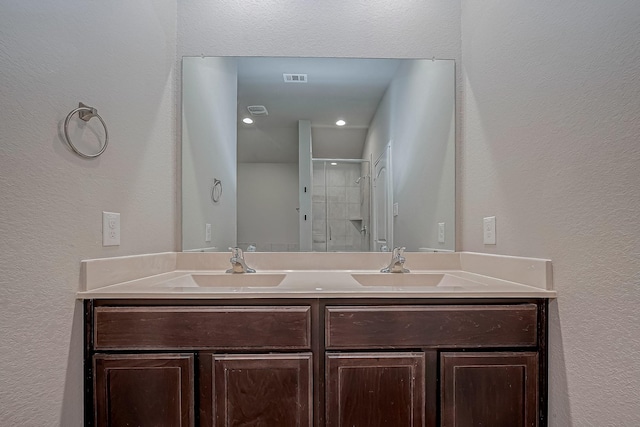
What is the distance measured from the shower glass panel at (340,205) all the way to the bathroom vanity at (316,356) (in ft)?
1.83

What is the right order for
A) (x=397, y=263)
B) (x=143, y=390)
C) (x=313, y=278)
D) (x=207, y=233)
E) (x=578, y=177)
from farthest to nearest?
(x=207, y=233) → (x=397, y=263) → (x=313, y=278) → (x=143, y=390) → (x=578, y=177)

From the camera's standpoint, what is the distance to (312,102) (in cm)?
164

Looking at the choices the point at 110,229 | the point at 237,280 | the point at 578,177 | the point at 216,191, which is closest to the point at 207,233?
the point at 216,191

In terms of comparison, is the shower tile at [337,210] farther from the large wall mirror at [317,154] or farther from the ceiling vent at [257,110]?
the ceiling vent at [257,110]

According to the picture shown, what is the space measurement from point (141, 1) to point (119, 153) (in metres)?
0.64

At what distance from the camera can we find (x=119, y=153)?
1.19 m

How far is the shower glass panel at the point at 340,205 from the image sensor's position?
63.4 inches

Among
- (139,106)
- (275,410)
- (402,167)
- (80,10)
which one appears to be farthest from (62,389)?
(402,167)

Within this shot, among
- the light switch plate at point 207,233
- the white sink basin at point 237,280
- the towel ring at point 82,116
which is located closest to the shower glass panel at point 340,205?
the white sink basin at point 237,280

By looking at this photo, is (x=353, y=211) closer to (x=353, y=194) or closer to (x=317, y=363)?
(x=353, y=194)

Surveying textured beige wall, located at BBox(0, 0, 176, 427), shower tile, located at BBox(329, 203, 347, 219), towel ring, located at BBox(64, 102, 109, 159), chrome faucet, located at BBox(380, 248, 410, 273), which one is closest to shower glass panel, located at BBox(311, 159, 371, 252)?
shower tile, located at BBox(329, 203, 347, 219)

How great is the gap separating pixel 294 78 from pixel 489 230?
3.68 ft

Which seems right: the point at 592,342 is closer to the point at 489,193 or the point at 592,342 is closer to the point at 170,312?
the point at 489,193

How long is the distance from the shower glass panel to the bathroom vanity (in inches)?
22.0
